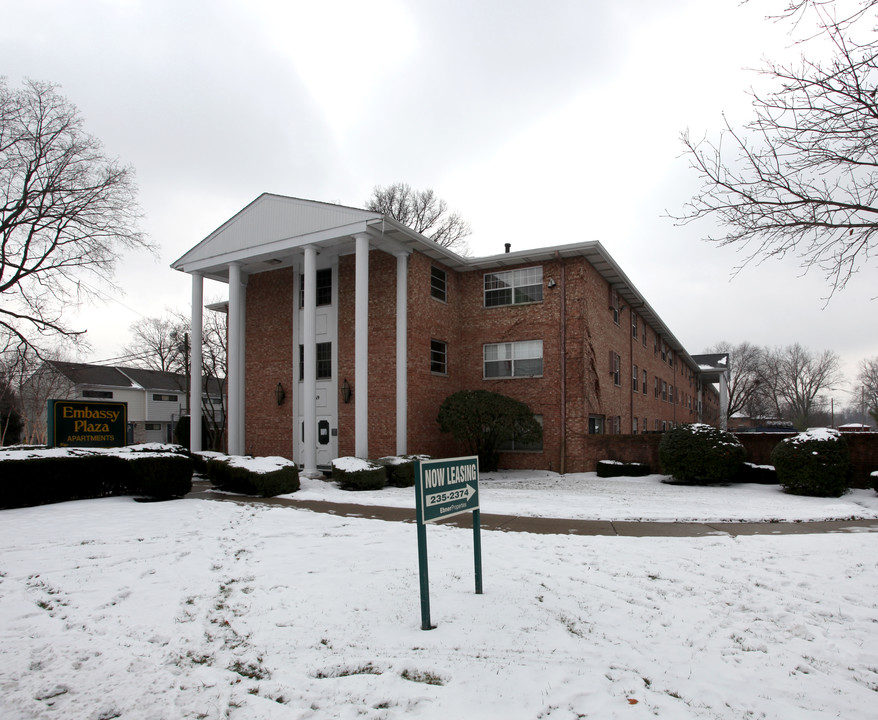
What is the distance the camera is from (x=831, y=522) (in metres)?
9.94

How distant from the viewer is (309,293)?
667 inches

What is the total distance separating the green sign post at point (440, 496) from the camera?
185 inches

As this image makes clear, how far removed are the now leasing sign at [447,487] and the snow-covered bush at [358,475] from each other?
28.7 feet

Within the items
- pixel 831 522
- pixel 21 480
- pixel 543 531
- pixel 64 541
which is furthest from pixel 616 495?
pixel 21 480

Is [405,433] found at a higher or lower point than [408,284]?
lower

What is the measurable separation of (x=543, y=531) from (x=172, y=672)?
232 inches

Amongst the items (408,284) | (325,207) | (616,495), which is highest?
(325,207)

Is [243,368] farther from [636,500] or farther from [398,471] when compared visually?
[636,500]

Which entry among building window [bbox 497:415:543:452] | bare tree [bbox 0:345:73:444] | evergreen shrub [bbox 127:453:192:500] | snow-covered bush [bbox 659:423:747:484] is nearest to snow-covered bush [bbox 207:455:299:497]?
evergreen shrub [bbox 127:453:192:500]

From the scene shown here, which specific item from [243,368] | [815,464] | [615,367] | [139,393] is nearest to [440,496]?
[815,464]

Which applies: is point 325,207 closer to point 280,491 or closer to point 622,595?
point 280,491

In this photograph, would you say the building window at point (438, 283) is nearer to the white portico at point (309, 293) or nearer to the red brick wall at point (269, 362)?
the white portico at point (309, 293)

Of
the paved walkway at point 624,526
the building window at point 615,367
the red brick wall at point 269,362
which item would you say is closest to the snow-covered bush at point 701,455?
the paved walkway at point 624,526

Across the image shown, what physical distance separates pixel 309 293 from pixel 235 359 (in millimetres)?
4184
